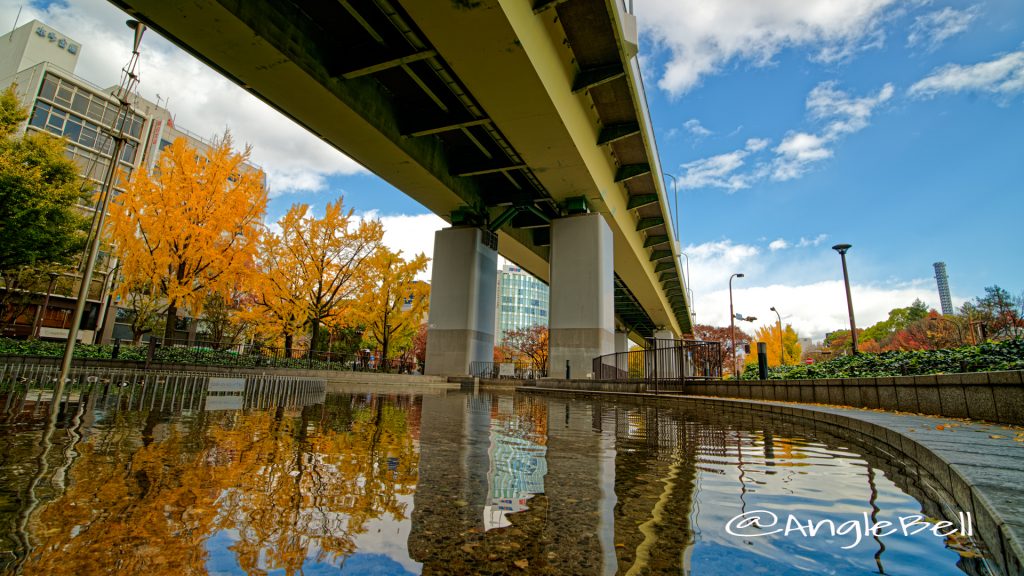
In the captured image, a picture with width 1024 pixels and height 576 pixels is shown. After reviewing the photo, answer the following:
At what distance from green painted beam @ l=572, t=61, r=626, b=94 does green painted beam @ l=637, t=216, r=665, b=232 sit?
42.8ft

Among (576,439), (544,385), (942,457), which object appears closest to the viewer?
(942,457)

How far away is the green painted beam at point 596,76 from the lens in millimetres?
14023

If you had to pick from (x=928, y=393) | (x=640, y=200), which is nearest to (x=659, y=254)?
(x=640, y=200)

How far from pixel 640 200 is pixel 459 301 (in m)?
10.5

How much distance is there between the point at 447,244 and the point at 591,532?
2155 cm

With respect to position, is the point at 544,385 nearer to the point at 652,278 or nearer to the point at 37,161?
the point at 652,278

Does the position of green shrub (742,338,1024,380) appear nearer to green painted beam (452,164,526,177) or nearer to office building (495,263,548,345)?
green painted beam (452,164,526,177)

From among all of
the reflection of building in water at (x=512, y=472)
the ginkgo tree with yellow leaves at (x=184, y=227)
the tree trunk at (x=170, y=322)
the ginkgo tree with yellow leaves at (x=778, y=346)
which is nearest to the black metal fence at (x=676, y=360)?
the reflection of building in water at (x=512, y=472)

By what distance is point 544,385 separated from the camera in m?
18.3

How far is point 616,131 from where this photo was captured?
Result: 17422 mm

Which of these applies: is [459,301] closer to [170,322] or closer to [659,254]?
[170,322]

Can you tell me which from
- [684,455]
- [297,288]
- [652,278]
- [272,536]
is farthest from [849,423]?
[652,278]

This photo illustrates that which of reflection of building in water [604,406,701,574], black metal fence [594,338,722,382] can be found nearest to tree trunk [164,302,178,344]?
black metal fence [594,338,722,382]

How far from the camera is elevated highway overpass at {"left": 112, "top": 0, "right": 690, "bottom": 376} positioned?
10641 millimetres
